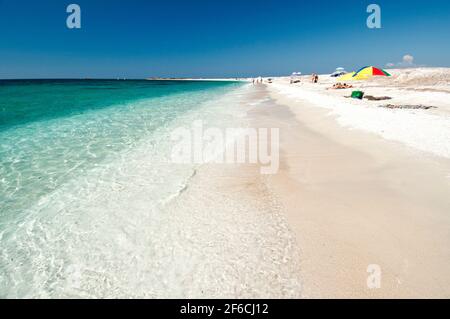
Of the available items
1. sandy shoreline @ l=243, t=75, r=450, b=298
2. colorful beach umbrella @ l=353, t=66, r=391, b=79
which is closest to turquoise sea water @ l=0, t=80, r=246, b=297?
sandy shoreline @ l=243, t=75, r=450, b=298

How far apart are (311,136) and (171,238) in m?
7.39

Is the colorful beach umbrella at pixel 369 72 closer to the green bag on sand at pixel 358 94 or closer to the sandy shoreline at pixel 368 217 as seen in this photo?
the green bag on sand at pixel 358 94

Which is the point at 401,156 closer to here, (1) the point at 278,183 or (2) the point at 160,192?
(1) the point at 278,183

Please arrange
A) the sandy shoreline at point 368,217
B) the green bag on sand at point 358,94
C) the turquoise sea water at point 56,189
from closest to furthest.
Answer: the sandy shoreline at point 368,217, the turquoise sea water at point 56,189, the green bag on sand at point 358,94

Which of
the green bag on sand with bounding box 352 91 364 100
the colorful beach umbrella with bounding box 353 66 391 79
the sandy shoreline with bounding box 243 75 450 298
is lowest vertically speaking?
the sandy shoreline with bounding box 243 75 450 298

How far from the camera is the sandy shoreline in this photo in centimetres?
287

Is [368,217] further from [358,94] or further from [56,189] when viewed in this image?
[358,94]

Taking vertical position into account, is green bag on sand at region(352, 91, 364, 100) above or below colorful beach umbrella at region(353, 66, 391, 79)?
below

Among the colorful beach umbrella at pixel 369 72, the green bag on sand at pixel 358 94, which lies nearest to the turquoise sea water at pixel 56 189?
the green bag on sand at pixel 358 94

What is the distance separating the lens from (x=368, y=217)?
13.3 feet

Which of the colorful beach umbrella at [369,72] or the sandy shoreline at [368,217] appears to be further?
the colorful beach umbrella at [369,72]

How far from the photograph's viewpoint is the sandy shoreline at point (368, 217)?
9.41 feet

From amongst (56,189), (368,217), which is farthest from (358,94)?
(56,189)

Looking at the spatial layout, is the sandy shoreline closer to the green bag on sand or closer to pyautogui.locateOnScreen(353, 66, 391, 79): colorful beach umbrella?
the green bag on sand
